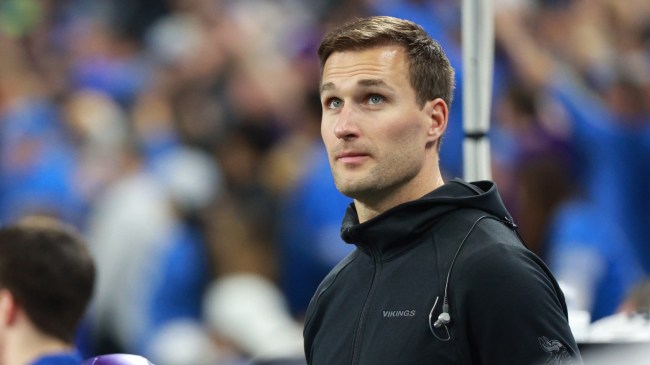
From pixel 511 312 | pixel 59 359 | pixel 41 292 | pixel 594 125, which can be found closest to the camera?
pixel 511 312

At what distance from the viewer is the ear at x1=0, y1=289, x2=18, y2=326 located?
2807 mm

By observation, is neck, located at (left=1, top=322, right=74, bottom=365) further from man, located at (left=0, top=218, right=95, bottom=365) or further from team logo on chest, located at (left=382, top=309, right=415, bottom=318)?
team logo on chest, located at (left=382, top=309, right=415, bottom=318)

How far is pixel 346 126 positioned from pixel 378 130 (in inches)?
2.6

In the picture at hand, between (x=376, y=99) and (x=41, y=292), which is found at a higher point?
(x=376, y=99)

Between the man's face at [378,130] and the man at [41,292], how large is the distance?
949 mm

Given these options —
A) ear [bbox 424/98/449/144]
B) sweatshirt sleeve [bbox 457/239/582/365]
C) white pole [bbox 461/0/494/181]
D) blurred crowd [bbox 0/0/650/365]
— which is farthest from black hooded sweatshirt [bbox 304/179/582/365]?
blurred crowd [bbox 0/0/650/365]

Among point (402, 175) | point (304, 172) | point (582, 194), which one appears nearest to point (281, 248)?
point (304, 172)

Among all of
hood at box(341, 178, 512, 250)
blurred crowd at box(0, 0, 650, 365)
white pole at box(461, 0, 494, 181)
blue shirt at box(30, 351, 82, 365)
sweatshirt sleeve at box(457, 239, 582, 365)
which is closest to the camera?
sweatshirt sleeve at box(457, 239, 582, 365)

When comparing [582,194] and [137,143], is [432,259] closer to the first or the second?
[582,194]

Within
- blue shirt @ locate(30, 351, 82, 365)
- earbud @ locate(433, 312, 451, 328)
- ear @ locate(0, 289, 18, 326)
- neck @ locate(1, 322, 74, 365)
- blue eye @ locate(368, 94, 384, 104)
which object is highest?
blue eye @ locate(368, 94, 384, 104)

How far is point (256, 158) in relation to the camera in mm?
6195

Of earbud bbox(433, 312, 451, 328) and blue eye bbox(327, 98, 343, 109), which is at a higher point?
blue eye bbox(327, 98, 343, 109)

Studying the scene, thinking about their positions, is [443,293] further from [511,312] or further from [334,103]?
[334,103]

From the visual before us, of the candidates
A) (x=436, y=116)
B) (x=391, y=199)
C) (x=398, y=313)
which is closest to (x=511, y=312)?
(x=398, y=313)
